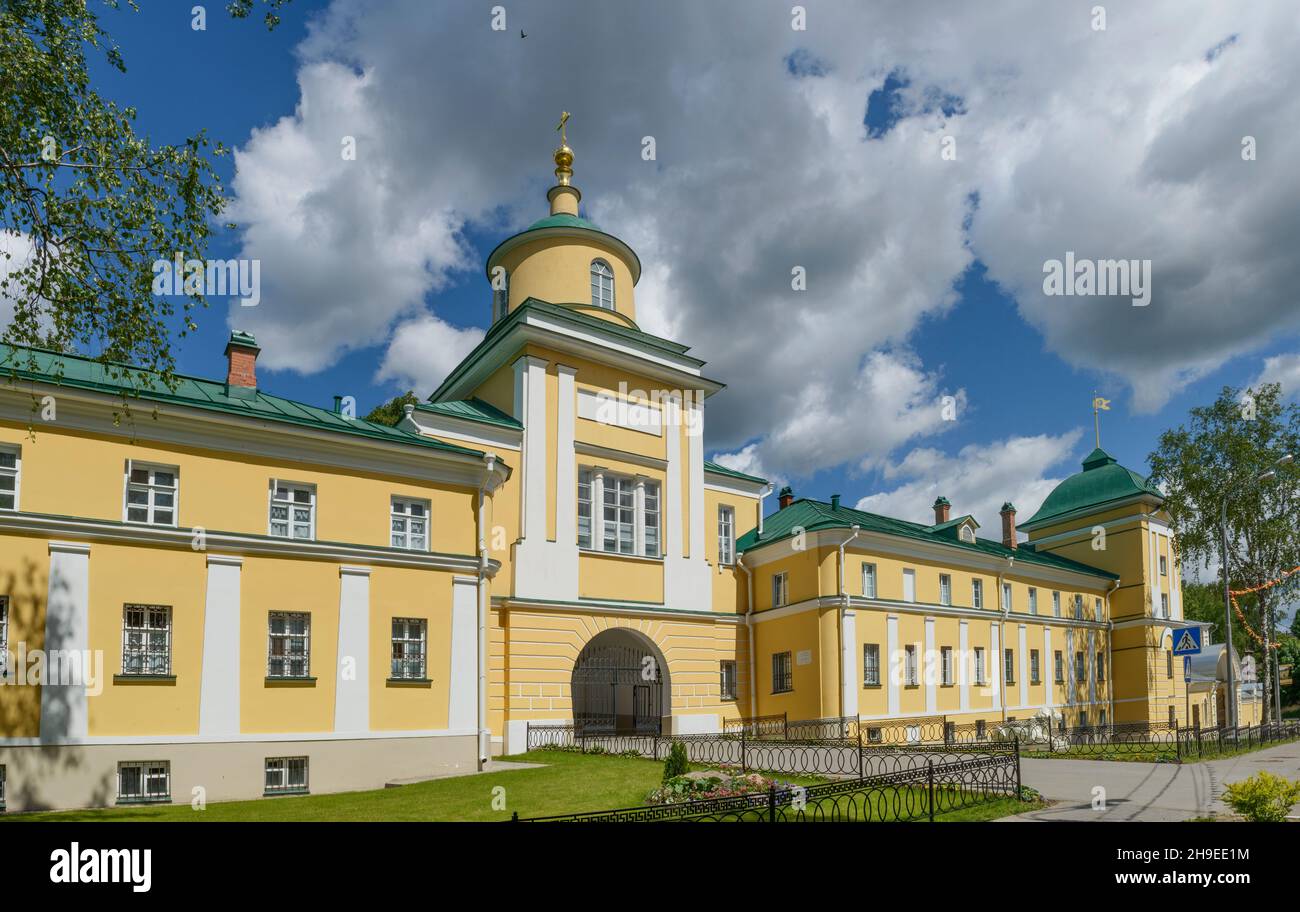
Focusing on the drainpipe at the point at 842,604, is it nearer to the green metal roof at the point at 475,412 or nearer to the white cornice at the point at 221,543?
the green metal roof at the point at 475,412

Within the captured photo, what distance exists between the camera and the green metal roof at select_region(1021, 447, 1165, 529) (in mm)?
45531

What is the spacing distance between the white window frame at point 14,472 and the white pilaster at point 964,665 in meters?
31.0

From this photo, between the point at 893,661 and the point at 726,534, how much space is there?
24.5 feet

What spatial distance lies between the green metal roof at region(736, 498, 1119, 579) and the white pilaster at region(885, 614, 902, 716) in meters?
3.27

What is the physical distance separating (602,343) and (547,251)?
513 centimetres

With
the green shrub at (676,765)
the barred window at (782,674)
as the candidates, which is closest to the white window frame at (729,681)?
the barred window at (782,674)

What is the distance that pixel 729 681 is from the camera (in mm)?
32094

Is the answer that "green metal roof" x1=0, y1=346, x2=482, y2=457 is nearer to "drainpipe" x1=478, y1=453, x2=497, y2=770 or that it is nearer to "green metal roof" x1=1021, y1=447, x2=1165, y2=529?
"drainpipe" x1=478, y1=453, x2=497, y2=770

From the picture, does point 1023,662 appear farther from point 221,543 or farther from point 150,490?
point 150,490

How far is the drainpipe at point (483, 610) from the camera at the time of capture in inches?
827

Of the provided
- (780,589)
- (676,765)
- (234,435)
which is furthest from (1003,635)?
(234,435)
